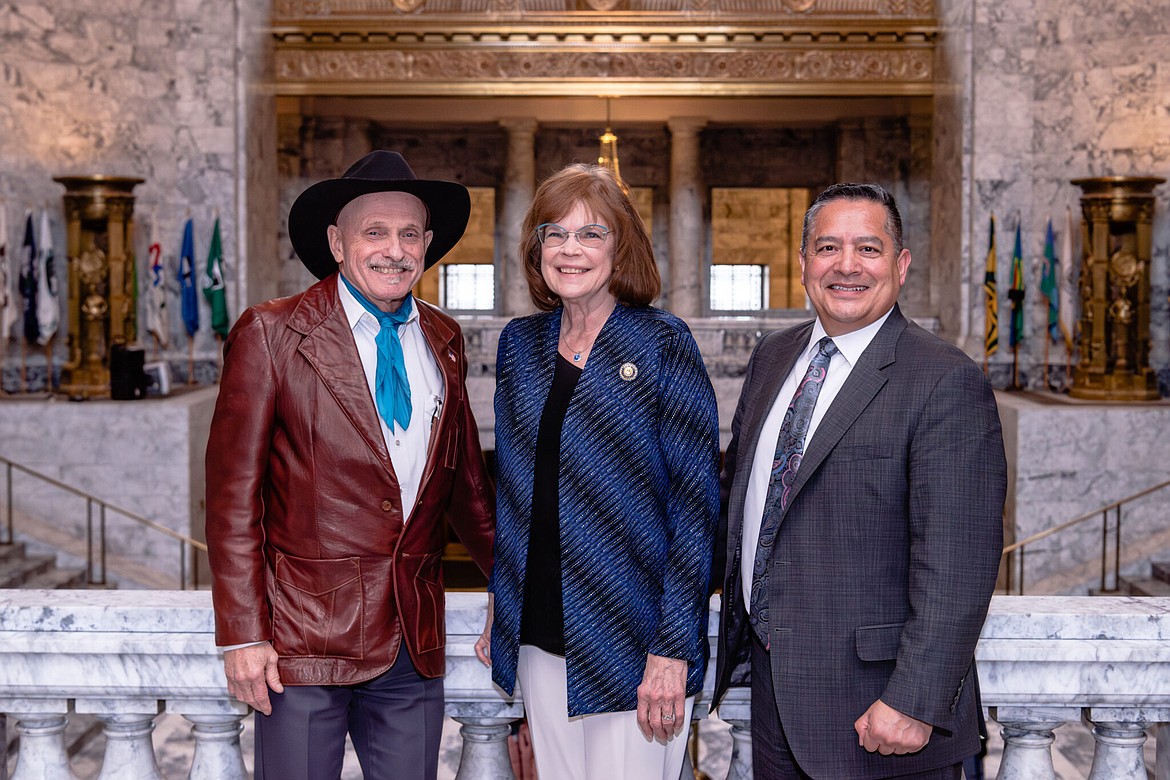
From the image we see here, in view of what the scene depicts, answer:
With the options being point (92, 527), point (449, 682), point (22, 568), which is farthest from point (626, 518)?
point (92, 527)

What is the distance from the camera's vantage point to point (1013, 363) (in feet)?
49.3

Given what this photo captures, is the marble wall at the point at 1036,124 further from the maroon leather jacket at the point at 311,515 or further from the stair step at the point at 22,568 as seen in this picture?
the maroon leather jacket at the point at 311,515

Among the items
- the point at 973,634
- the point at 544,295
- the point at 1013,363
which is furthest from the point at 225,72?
the point at 973,634

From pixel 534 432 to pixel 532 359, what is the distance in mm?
191

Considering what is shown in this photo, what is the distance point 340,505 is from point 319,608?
232 mm

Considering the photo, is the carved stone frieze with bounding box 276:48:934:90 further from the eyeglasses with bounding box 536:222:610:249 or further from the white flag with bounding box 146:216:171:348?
the eyeglasses with bounding box 536:222:610:249

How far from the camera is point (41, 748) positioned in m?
2.74

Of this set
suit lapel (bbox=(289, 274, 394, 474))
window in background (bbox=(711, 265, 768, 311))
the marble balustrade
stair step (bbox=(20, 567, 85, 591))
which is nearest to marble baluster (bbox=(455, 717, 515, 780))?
the marble balustrade

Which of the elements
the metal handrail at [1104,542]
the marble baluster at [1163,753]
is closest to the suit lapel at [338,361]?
the marble baluster at [1163,753]

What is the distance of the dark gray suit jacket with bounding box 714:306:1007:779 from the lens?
2348 mm

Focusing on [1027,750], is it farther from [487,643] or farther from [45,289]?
[45,289]

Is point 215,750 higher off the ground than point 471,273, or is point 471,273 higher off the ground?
point 471,273

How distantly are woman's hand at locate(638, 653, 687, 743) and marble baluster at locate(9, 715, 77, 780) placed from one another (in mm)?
1346

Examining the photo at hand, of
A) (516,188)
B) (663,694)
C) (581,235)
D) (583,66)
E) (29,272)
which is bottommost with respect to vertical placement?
(663,694)
